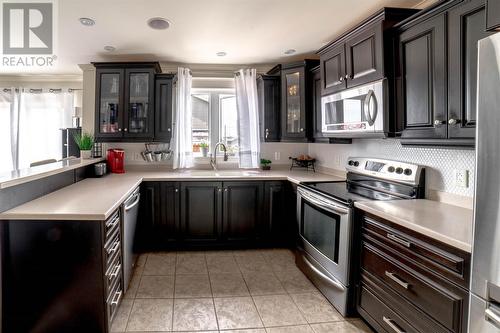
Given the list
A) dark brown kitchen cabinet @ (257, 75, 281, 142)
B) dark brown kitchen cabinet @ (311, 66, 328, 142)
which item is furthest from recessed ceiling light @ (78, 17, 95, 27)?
dark brown kitchen cabinet @ (311, 66, 328, 142)

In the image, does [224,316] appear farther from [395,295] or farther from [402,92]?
[402,92]

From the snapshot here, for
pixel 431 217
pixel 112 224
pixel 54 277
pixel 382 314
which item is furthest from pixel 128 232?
pixel 431 217

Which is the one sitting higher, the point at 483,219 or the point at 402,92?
the point at 402,92

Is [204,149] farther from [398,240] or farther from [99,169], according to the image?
[398,240]

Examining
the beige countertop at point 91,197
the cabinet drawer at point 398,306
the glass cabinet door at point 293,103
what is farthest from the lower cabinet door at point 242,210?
the cabinet drawer at point 398,306

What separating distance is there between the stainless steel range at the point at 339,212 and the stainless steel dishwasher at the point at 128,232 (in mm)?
1544

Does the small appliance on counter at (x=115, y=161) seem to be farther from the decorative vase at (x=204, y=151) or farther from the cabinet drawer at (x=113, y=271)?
the cabinet drawer at (x=113, y=271)

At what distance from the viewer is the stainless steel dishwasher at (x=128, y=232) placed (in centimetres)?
244

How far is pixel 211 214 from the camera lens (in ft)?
11.6

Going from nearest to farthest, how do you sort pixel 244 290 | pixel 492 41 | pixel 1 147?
pixel 492 41, pixel 244 290, pixel 1 147

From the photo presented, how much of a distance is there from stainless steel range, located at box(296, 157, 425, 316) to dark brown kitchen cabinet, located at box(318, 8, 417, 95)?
717 mm

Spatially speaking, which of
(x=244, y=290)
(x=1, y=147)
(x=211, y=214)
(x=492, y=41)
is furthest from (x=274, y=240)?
(x=1, y=147)

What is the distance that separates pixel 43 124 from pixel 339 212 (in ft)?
15.9

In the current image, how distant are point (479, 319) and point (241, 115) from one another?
10.6ft
